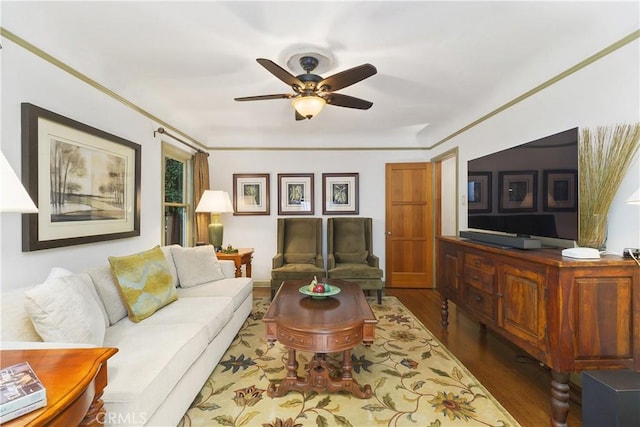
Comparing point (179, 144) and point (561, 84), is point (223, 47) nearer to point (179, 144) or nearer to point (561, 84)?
point (179, 144)

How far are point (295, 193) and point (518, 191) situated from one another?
3193mm

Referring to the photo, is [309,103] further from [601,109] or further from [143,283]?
[601,109]

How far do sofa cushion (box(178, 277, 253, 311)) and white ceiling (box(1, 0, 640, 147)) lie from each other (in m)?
1.94

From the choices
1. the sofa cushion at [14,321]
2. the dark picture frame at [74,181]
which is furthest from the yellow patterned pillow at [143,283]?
the sofa cushion at [14,321]

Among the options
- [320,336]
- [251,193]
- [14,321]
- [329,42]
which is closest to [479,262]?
[320,336]

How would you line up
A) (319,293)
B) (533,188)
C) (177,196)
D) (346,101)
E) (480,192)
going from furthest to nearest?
(177,196)
(480,192)
(346,101)
(319,293)
(533,188)

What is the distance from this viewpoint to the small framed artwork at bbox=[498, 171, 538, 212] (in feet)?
7.08

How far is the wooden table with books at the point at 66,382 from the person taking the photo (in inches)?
31.0

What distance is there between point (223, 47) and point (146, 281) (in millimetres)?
1845

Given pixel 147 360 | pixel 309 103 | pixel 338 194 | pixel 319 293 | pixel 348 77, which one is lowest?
pixel 147 360

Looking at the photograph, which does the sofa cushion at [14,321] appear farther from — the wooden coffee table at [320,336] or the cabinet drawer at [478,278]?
the cabinet drawer at [478,278]

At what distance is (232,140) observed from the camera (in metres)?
4.76

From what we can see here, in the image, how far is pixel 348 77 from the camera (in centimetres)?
205

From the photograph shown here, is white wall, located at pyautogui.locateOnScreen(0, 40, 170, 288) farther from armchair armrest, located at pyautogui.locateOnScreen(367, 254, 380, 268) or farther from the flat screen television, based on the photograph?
the flat screen television
